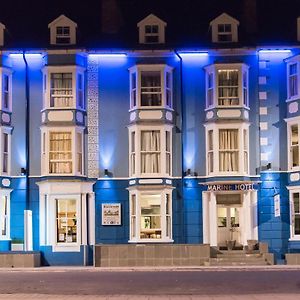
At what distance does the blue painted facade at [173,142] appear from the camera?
4062 cm

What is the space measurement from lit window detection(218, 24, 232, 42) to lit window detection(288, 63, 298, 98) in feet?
11.9

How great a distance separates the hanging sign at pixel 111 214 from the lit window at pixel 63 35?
9.00m

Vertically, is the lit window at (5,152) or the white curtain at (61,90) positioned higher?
the white curtain at (61,90)

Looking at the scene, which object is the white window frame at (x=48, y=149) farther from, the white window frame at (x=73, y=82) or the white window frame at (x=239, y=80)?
the white window frame at (x=239, y=80)

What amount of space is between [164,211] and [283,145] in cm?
717

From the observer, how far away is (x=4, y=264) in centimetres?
3762

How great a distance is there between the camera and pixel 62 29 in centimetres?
4206

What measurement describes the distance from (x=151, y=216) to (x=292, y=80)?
10291 millimetres

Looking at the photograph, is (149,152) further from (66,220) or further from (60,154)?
(66,220)

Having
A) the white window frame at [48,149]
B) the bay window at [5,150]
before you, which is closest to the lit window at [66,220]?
the white window frame at [48,149]

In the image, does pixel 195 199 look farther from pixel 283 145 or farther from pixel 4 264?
pixel 4 264

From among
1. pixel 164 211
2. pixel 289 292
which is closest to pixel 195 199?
pixel 164 211

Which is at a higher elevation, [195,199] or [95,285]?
[195,199]

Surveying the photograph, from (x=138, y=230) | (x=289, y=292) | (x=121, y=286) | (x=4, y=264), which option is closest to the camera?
(x=289, y=292)
